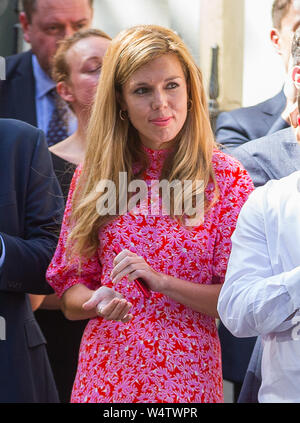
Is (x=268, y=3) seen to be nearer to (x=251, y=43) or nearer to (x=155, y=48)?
(x=251, y=43)

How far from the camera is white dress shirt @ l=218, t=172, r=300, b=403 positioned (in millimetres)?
2037

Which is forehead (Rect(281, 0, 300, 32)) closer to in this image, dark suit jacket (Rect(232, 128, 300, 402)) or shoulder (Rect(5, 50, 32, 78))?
dark suit jacket (Rect(232, 128, 300, 402))

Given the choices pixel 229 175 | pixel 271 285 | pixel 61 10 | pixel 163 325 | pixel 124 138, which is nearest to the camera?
pixel 271 285

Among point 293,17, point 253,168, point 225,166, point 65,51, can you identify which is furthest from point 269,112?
point 65,51

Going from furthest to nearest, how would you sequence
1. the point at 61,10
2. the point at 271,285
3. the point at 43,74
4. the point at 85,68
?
the point at 43,74 → the point at 61,10 → the point at 85,68 → the point at 271,285

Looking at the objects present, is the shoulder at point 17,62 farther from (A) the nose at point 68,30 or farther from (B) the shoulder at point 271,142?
(B) the shoulder at point 271,142

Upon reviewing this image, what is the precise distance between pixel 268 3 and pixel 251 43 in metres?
0.22

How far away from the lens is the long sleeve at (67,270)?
2.71m

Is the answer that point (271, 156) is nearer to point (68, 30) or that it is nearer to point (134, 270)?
point (134, 270)

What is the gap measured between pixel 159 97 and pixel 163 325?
675 mm

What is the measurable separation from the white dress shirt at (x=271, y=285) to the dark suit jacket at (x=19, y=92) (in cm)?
194

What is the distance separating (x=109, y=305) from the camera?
2389 millimetres

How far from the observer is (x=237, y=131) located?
3.34 metres
